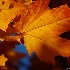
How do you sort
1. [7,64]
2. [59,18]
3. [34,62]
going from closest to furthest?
[59,18]
[7,64]
[34,62]

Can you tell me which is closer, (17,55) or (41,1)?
(41,1)

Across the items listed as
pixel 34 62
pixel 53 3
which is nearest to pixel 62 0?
pixel 53 3

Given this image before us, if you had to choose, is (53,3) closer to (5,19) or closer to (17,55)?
(5,19)

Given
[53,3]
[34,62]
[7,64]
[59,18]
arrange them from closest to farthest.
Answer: [59,18] < [53,3] < [7,64] < [34,62]

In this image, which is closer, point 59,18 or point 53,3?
point 59,18

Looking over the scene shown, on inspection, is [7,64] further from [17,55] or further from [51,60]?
[51,60]

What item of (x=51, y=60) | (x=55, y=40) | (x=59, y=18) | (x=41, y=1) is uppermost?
(x=41, y=1)

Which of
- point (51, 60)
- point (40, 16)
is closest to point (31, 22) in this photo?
point (40, 16)

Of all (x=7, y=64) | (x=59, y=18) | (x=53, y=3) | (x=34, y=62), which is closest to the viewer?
(x=59, y=18)

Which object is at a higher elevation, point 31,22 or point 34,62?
point 31,22
